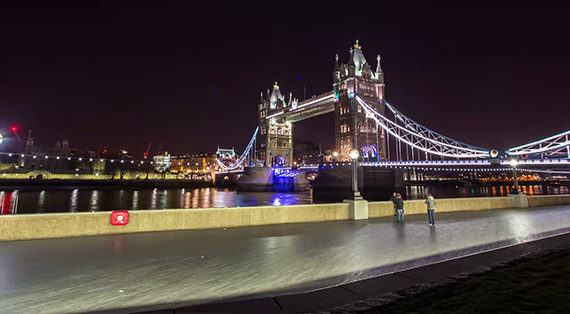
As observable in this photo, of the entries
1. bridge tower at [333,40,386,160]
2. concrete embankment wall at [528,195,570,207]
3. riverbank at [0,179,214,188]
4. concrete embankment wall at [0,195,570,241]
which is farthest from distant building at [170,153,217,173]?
concrete embankment wall at [0,195,570,241]

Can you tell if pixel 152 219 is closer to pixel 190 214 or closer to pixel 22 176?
pixel 190 214

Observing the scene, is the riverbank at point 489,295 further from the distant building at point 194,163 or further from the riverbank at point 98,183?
the distant building at point 194,163

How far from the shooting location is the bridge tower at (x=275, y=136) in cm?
10494

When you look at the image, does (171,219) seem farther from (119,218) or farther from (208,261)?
(208,261)

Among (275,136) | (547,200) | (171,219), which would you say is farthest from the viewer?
(275,136)

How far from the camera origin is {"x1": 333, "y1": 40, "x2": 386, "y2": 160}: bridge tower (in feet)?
226

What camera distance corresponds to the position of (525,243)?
8.96m

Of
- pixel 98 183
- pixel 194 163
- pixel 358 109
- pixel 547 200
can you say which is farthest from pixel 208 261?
pixel 194 163

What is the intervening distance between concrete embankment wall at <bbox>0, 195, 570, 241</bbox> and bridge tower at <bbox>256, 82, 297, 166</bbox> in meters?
90.0

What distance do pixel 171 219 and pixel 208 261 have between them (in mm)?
4475

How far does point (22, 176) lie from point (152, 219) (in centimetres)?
9819

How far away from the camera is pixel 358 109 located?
232 feet

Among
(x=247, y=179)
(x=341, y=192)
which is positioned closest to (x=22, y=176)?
(x=247, y=179)

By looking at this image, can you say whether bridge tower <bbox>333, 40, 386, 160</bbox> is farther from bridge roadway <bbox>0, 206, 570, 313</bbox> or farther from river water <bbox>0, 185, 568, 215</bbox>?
bridge roadway <bbox>0, 206, 570, 313</bbox>
